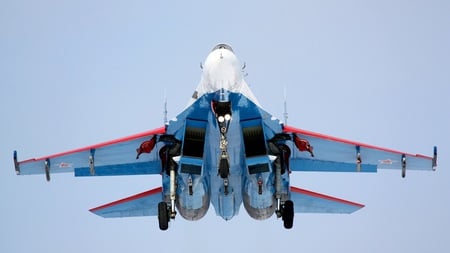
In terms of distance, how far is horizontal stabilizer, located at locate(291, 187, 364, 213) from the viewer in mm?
32906

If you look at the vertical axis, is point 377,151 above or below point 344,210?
above

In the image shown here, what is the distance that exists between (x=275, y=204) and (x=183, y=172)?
3.62 metres

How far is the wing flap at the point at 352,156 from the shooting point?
98.5 feet

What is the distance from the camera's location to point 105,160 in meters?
30.7

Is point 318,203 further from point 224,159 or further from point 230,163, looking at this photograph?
point 224,159

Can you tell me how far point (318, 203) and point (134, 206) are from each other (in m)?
6.68

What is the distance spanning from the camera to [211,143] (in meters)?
27.5

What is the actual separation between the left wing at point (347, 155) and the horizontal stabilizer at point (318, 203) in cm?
154

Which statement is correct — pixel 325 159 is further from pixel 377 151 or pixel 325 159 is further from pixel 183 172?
pixel 183 172

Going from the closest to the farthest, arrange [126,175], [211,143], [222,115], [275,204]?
[222,115], [211,143], [275,204], [126,175]

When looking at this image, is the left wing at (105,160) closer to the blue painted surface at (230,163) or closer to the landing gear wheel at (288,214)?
the blue painted surface at (230,163)

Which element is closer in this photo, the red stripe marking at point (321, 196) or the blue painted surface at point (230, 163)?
the blue painted surface at point (230, 163)

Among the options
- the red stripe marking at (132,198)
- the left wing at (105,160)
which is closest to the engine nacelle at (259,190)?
the left wing at (105,160)

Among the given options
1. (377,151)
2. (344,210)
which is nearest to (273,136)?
(377,151)
